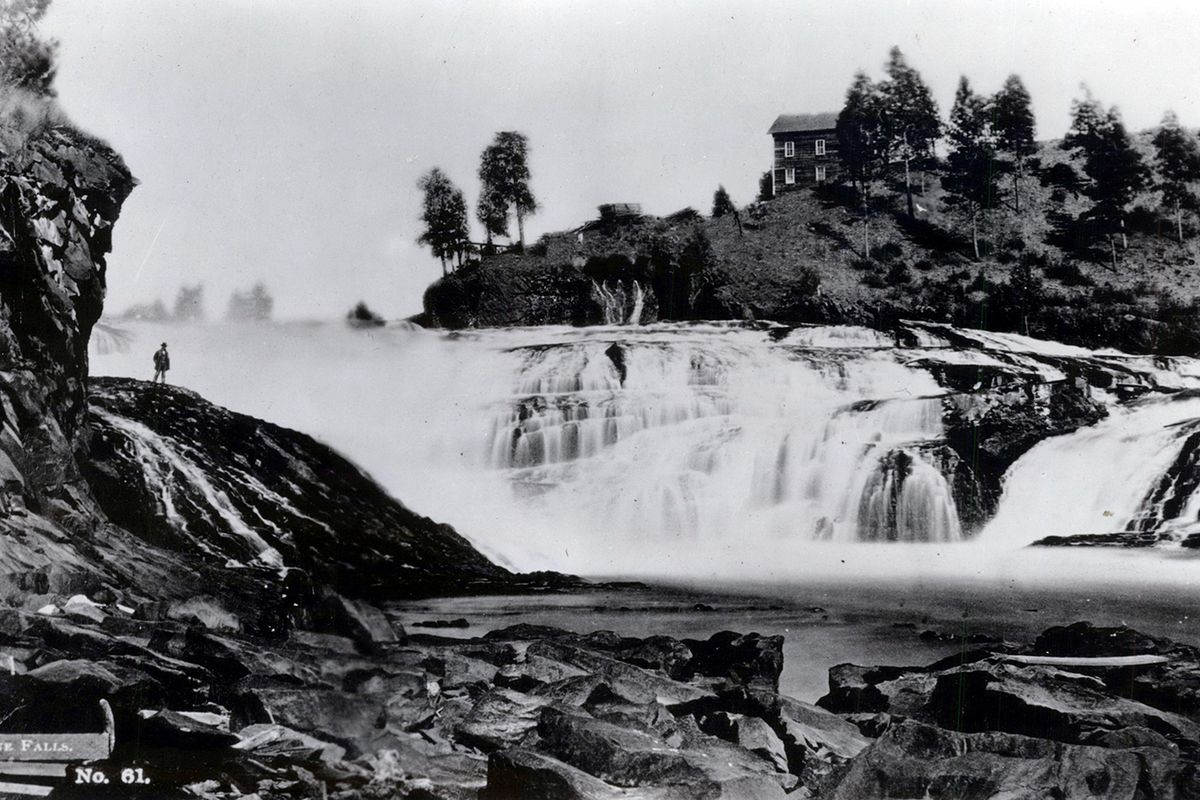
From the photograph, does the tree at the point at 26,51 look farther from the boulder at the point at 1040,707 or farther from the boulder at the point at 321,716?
the boulder at the point at 1040,707

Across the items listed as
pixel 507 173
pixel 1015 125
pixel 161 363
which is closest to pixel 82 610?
Answer: pixel 161 363

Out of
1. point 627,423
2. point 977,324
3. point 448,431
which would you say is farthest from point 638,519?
point 977,324

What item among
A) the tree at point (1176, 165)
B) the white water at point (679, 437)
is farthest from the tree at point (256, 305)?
the tree at point (1176, 165)

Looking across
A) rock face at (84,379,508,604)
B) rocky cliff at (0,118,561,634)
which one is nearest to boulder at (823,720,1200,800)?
rocky cliff at (0,118,561,634)

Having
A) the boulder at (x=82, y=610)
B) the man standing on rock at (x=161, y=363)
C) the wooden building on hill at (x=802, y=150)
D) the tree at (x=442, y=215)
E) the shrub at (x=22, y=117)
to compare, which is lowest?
the boulder at (x=82, y=610)

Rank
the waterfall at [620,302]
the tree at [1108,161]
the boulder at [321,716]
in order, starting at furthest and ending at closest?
the waterfall at [620,302]
the tree at [1108,161]
the boulder at [321,716]

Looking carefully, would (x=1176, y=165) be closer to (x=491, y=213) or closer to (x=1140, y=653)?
(x=1140, y=653)

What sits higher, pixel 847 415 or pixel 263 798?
pixel 847 415

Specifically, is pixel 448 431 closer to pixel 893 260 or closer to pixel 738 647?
pixel 738 647
